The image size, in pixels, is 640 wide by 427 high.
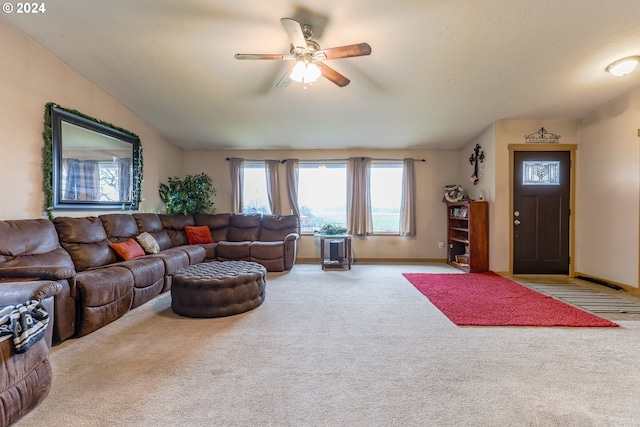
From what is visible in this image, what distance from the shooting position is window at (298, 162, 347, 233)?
5891 millimetres

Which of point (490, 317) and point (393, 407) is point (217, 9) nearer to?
point (393, 407)

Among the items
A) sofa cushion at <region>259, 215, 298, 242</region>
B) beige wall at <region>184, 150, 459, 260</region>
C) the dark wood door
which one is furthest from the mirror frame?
the dark wood door

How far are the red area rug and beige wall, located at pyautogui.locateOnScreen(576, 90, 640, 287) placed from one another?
4.34 ft

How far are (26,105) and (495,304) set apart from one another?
548 centimetres

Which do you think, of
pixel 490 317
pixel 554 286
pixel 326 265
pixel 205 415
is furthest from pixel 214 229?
pixel 554 286

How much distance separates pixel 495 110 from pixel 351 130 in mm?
2210

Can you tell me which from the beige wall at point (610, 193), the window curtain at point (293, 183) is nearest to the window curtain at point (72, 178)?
the window curtain at point (293, 183)

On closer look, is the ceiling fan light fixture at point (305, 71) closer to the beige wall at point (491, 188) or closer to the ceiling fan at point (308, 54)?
the ceiling fan at point (308, 54)

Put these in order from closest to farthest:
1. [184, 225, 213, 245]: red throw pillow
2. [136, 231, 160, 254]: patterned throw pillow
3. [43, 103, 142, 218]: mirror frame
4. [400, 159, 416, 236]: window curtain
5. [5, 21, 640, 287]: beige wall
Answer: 1. [5, 21, 640, 287]: beige wall
2. [43, 103, 142, 218]: mirror frame
3. [136, 231, 160, 254]: patterned throw pillow
4. [184, 225, 213, 245]: red throw pillow
5. [400, 159, 416, 236]: window curtain

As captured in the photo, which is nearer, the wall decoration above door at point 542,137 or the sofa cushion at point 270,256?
the wall decoration above door at point 542,137

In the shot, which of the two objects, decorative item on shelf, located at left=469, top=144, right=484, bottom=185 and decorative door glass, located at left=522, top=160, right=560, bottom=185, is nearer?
decorative door glass, located at left=522, top=160, right=560, bottom=185

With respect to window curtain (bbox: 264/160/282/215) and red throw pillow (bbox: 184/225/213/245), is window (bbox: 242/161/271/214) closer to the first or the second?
window curtain (bbox: 264/160/282/215)

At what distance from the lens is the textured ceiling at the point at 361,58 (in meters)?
2.53

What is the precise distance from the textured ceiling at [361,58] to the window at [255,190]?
4.30 feet
